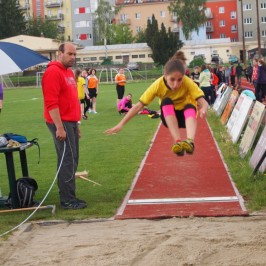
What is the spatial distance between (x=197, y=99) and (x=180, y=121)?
36cm

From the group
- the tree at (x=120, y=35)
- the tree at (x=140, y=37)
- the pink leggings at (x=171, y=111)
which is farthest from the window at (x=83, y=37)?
the pink leggings at (x=171, y=111)

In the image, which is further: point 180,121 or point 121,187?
point 121,187

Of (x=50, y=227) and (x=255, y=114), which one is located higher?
(x=255, y=114)

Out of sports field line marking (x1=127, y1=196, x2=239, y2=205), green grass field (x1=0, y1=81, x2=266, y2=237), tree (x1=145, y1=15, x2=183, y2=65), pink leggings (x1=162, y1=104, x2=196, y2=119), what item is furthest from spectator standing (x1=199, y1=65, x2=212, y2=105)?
tree (x1=145, y1=15, x2=183, y2=65)

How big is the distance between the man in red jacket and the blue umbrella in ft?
1.03

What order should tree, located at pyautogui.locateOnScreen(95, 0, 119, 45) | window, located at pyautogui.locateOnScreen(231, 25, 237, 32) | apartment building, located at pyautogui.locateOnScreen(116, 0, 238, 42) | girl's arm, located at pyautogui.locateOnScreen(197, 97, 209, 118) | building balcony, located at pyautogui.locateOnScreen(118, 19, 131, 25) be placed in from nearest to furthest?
girl's arm, located at pyautogui.locateOnScreen(197, 97, 209, 118) < tree, located at pyautogui.locateOnScreen(95, 0, 119, 45) < apartment building, located at pyautogui.locateOnScreen(116, 0, 238, 42) < window, located at pyautogui.locateOnScreen(231, 25, 237, 32) < building balcony, located at pyautogui.locateOnScreen(118, 19, 131, 25)

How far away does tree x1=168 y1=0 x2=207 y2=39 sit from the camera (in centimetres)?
10725

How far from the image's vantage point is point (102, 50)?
10644 centimetres

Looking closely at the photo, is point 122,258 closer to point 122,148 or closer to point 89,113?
point 122,148

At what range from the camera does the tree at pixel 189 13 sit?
107250mm

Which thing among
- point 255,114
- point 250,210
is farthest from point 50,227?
point 255,114

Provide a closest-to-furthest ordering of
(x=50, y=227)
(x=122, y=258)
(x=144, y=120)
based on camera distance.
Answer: (x=122, y=258), (x=50, y=227), (x=144, y=120)

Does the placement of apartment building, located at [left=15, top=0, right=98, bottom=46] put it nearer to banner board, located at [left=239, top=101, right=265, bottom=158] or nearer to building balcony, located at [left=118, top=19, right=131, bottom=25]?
building balcony, located at [left=118, top=19, right=131, bottom=25]

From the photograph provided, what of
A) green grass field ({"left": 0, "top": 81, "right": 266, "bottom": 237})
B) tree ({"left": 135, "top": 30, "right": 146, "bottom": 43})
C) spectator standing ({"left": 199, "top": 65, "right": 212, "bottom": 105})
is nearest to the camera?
green grass field ({"left": 0, "top": 81, "right": 266, "bottom": 237})
